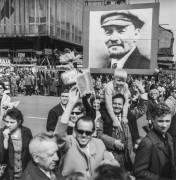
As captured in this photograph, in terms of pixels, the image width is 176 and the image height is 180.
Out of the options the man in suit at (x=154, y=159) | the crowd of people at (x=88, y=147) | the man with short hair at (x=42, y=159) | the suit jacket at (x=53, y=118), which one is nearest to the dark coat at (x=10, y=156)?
the crowd of people at (x=88, y=147)

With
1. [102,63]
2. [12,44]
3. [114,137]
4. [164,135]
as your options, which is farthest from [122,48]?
[12,44]

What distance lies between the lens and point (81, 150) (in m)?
2.44

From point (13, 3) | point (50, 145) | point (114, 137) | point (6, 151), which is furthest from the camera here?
point (13, 3)

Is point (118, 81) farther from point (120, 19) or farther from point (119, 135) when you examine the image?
point (120, 19)

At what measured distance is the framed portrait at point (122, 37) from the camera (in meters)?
9.23

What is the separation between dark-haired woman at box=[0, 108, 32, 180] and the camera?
10.0 ft

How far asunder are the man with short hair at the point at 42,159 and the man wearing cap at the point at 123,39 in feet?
24.3

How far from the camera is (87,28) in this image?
10.1 meters

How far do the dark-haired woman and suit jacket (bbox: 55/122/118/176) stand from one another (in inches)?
32.3

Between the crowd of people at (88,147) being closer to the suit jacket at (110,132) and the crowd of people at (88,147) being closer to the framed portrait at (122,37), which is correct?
the suit jacket at (110,132)

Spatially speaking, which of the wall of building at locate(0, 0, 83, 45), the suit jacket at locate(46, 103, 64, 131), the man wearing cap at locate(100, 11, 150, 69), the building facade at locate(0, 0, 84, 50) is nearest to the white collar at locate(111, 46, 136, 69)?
the man wearing cap at locate(100, 11, 150, 69)

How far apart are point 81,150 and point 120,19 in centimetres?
763

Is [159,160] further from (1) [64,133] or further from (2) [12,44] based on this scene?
(2) [12,44]

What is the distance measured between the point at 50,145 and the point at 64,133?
0.35 metres
